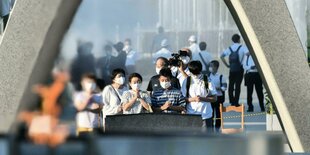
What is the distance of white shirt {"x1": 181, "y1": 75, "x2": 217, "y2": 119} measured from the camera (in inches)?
507

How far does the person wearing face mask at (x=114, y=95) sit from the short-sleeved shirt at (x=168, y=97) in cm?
43

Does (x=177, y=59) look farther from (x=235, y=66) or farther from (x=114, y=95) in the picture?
(x=235, y=66)

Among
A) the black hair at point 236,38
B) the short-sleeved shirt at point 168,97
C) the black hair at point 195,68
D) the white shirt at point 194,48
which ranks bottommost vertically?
the short-sleeved shirt at point 168,97

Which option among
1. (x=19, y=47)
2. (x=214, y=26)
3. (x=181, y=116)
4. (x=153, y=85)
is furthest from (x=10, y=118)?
(x=214, y=26)

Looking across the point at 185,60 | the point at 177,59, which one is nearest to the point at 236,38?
the point at 185,60

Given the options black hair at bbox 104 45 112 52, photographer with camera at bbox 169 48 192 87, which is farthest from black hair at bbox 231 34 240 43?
photographer with camera at bbox 169 48 192 87

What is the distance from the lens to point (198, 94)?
13.0 meters

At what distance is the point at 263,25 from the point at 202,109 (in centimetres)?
310

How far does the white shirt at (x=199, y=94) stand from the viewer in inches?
507

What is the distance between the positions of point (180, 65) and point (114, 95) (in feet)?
11.1

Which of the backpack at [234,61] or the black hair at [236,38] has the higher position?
the black hair at [236,38]

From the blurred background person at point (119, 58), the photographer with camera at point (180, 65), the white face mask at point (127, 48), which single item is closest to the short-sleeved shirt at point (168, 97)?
the photographer with camera at point (180, 65)

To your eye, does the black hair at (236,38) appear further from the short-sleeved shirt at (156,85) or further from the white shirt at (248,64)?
the short-sleeved shirt at (156,85)

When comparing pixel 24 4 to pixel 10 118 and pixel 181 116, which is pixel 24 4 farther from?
pixel 10 118
